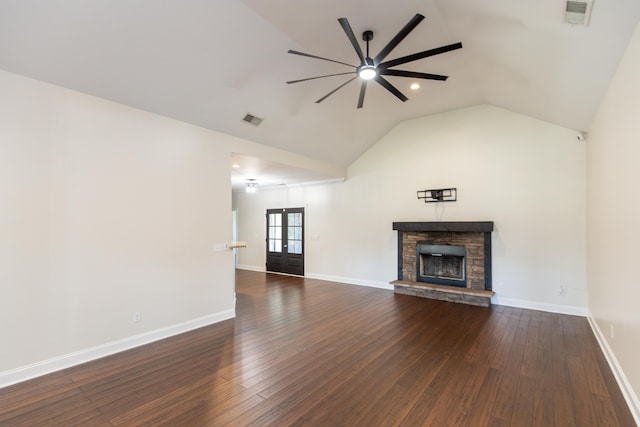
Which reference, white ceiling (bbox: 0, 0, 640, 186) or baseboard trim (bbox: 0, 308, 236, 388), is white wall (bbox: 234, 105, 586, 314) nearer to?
white ceiling (bbox: 0, 0, 640, 186)

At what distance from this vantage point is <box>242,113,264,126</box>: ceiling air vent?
449cm

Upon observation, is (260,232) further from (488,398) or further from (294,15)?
(488,398)

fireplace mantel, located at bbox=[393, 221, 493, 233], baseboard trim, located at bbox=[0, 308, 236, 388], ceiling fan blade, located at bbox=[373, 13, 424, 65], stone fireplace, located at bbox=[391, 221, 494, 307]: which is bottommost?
baseboard trim, located at bbox=[0, 308, 236, 388]

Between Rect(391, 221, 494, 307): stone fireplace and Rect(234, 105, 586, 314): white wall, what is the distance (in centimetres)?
25

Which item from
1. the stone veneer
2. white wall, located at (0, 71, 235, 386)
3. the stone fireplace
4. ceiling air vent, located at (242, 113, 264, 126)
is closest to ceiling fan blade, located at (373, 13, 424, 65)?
ceiling air vent, located at (242, 113, 264, 126)

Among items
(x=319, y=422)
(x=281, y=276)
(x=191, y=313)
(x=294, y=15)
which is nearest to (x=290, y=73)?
(x=294, y=15)

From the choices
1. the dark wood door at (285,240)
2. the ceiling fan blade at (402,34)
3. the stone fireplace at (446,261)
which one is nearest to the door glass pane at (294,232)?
the dark wood door at (285,240)

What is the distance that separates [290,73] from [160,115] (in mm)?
1827

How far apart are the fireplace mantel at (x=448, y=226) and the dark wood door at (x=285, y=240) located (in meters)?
3.02

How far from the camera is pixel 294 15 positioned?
3037 mm

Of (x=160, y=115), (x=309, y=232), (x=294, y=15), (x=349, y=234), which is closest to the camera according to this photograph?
(x=294, y=15)

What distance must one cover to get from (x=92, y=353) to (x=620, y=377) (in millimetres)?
5323

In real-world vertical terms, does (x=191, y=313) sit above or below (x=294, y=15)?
below

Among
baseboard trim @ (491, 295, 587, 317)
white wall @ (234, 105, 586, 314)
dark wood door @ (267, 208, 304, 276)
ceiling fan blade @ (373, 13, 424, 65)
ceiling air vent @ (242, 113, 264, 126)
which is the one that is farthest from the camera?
dark wood door @ (267, 208, 304, 276)
